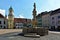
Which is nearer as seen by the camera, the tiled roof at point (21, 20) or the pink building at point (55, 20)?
the pink building at point (55, 20)

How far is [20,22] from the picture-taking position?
365ft

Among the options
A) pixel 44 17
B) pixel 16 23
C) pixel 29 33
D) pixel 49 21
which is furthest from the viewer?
pixel 16 23

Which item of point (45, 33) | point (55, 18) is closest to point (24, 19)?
point (55, 18)

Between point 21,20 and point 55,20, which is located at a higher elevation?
point 21,20

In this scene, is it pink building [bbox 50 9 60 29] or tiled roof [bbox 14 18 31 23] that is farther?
tiled roof [bbox 14 18 31 23]

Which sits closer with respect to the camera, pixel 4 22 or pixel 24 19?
pixel 4 22

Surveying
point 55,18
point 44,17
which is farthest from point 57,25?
point 44,17

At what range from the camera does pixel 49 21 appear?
95.4 m

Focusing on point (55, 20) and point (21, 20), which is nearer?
point (55, 20)

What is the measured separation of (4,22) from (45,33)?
6005cm

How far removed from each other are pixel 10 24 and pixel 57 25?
25184 millimetres

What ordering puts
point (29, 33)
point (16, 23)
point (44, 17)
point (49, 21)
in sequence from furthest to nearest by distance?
point (16, 23), point (44, 17), point (49, 21), point (29, 33)

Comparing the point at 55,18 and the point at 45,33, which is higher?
the point at 55,18

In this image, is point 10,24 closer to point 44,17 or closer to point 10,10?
point 10,10
